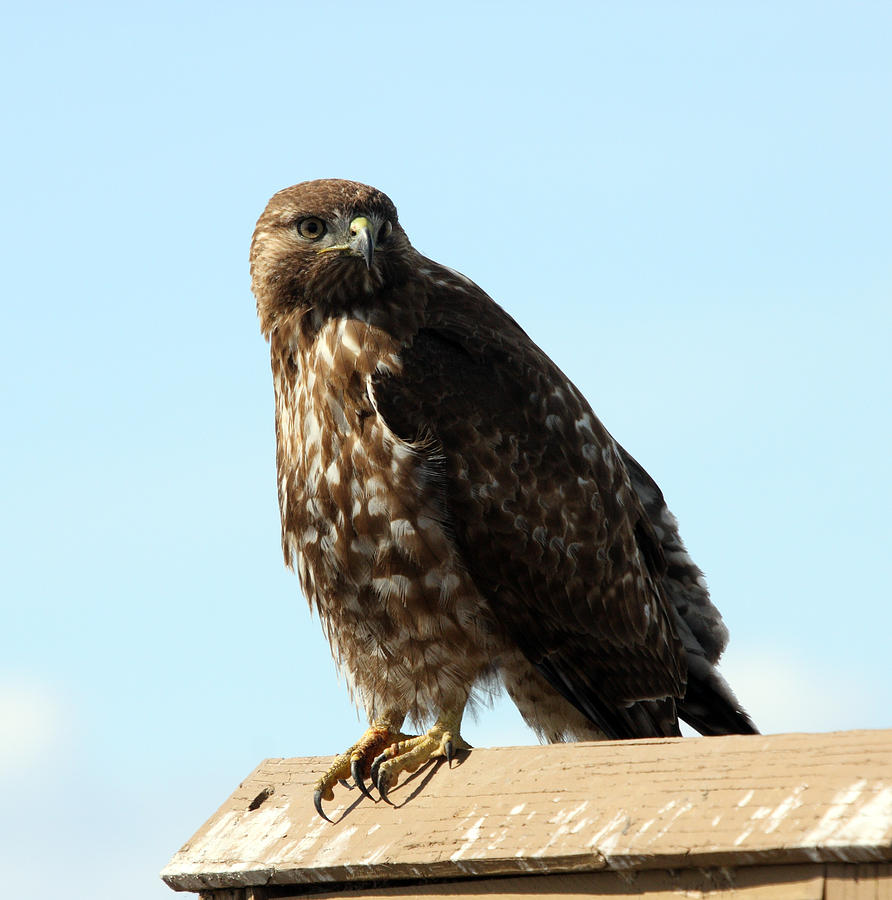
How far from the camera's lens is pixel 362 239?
5.43 m

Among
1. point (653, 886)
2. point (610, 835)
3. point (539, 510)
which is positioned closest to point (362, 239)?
point (539, 510)

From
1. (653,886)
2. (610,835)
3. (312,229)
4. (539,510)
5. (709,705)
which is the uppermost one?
(312,229)

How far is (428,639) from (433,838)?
1492 millimetres

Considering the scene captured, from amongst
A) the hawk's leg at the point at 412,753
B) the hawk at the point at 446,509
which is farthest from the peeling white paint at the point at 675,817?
the hawk at the point at 446,509

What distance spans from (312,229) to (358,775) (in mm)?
2237

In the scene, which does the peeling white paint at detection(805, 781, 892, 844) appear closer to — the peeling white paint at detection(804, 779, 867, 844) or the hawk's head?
the peeling white paint at detection(804, 779, 867, 844)

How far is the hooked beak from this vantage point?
538 cm

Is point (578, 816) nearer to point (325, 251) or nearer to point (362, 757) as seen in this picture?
point (362, 757)

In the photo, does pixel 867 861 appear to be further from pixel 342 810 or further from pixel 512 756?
pixel 342 810

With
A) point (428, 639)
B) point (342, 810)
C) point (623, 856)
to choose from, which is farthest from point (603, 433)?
point (623, 856)

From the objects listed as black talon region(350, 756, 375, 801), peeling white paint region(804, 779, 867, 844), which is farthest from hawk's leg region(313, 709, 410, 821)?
peeling white paint region(804, 779, 867, 844)

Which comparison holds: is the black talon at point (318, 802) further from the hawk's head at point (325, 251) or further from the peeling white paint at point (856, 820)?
the hawk's head at point (325, 251)

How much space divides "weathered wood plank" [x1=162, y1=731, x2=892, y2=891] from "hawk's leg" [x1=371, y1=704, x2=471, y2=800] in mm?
64

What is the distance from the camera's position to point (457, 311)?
18.2 feet
